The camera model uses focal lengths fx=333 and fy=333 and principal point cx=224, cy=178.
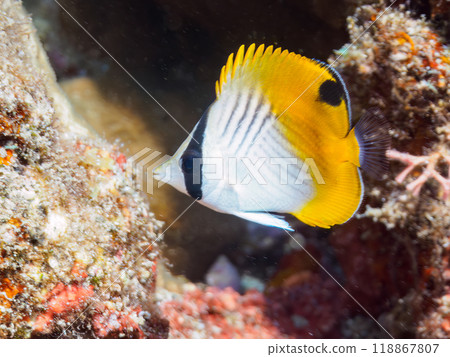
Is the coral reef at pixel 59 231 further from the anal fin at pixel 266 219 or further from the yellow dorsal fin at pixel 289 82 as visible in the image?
the yellow dorsal fin at pixel 289 82

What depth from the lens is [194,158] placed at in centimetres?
139

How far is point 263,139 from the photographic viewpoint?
4.58 ft

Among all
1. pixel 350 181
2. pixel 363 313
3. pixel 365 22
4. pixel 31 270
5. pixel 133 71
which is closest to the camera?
pixel 31 270

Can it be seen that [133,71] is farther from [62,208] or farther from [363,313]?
[363,313]

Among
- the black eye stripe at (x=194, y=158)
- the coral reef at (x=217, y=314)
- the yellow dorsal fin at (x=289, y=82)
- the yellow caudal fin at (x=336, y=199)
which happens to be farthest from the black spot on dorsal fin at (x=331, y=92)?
the coral reef at (x=217, y=314)

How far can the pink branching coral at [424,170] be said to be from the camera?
181cm

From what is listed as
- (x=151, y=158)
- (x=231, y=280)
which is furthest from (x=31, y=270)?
(x=231, y=280)

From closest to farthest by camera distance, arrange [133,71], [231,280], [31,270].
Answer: [31,270], [231,280], [133,71]

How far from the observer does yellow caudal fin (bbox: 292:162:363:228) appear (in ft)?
4.88

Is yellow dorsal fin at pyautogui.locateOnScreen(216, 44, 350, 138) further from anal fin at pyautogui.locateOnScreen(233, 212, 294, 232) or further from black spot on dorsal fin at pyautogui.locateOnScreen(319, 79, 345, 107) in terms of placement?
anal fin at pyautogui.locateOnScreen(233, 212, 294, 232)

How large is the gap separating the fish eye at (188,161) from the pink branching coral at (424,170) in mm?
1206

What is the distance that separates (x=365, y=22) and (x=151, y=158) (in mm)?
1693

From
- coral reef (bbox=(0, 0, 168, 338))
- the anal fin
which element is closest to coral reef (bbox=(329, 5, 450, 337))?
the anal fin

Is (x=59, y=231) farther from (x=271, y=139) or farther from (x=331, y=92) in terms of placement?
(x=331, y=92)
